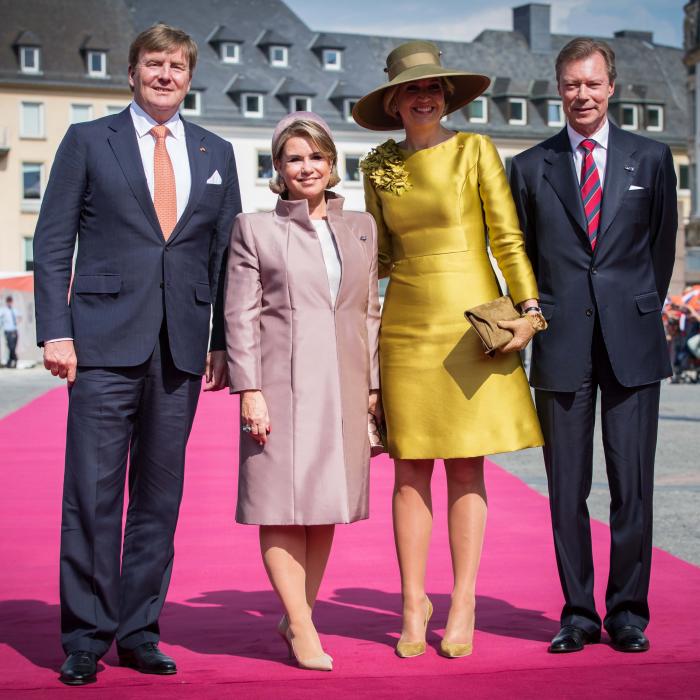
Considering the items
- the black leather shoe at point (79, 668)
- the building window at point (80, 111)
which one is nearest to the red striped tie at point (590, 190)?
the black leather shoe at point (79, 668)

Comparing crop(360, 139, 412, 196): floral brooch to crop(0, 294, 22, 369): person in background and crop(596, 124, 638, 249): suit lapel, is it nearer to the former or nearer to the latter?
crop(596, 124, 638, 249): suit lapel

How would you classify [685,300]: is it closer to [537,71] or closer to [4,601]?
[4,601]

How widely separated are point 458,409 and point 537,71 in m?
72.5

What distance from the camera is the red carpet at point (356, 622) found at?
5.22m

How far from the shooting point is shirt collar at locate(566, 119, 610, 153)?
6035 mm

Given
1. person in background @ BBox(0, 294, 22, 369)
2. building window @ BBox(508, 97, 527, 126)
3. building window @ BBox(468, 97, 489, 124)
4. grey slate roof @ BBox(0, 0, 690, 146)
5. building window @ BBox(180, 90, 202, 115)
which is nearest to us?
person in background @ BBox(0, 294, 22, 369)

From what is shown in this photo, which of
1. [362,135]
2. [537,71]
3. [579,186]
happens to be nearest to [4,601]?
[579,186]

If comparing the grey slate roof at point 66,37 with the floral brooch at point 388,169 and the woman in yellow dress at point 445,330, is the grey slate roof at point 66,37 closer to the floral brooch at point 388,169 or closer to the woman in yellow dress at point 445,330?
the floral brooch at point 388,169

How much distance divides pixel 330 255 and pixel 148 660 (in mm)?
1631

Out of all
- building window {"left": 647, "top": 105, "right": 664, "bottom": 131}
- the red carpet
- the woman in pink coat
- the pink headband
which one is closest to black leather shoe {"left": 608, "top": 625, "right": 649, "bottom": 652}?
the red carpet

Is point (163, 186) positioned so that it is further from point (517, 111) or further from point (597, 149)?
point (517, 111)

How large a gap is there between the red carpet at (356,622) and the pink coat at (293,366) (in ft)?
2.00

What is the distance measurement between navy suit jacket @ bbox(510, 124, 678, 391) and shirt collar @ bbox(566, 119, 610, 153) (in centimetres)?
3

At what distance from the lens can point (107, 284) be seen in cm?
557
